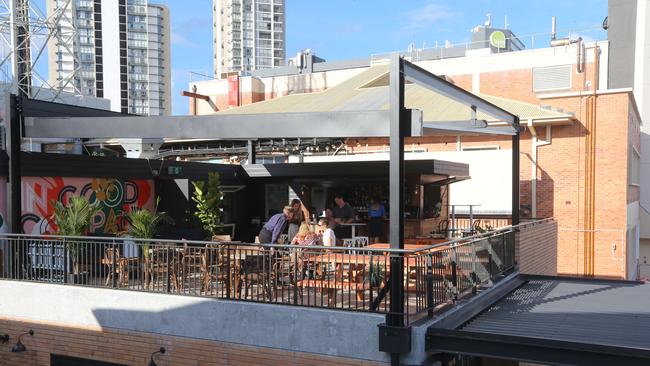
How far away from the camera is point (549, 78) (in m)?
37.4

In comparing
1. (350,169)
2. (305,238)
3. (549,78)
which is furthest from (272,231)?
(549,78)

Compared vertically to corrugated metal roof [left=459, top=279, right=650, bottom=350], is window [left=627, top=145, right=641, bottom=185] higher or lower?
higher

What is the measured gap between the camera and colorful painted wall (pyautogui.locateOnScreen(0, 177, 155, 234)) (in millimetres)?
12531

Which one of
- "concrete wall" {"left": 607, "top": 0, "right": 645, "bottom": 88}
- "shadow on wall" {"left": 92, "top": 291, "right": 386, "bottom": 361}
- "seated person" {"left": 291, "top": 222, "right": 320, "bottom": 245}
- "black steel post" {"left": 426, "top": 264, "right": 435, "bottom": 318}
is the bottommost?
"shadow on wall" {"left": 92, "top": 291, "right": 386, "bottom": 361}

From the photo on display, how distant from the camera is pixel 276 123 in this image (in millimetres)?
9148

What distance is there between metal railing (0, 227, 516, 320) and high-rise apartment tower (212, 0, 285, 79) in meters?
129

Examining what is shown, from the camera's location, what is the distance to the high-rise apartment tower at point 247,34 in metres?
139

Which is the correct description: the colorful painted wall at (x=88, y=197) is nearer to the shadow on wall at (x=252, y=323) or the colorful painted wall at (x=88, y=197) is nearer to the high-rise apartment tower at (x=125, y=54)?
the shadow on wall at (x=252, y=323)

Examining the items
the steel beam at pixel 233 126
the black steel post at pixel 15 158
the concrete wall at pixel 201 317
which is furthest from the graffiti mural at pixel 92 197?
the concrete wall at pixel 201 317

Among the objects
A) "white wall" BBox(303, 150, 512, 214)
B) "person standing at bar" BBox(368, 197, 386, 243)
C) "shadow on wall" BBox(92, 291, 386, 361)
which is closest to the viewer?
"shadow on wall" BBox(92, 291, 386, 361)

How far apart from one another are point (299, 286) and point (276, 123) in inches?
101

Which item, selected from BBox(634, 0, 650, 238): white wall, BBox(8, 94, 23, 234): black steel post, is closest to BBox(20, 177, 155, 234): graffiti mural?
BBox(8, 94, 23, 234): black steel post

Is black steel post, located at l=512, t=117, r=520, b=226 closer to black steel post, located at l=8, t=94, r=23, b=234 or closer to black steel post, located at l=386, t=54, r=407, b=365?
black steel post, located at l=386, t=54, r=407, b=365

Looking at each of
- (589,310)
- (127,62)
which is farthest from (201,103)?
(127,62)
